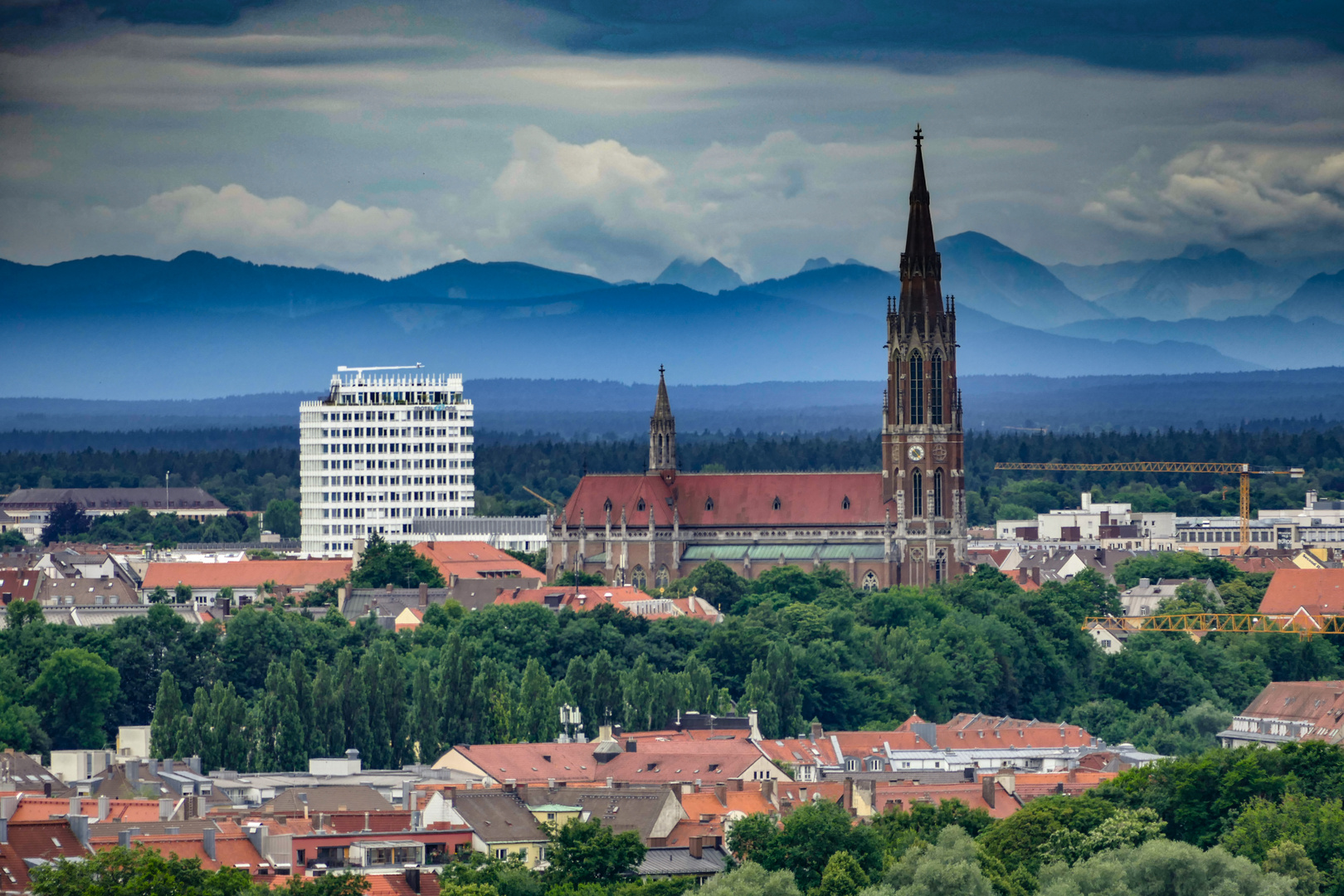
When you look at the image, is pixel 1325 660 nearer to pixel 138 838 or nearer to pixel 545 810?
pixel 545 810

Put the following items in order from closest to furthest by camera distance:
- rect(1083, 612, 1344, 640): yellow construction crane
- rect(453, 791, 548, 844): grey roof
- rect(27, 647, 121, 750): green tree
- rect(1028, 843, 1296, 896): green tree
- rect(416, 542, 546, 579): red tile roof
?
rect(1028, 843, 1296, 896): green tree → rect(453, 791, 548, 844): grey roof → rect(27, 647, 121, 750): green tree → rect(1083, 612, 1344, 640): yellow construction crane → rect(416, 542, 546, 579): red tile roof

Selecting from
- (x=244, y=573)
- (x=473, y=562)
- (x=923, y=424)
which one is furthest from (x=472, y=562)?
(x=923, y=424)

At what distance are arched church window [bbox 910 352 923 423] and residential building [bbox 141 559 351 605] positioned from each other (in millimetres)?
34843

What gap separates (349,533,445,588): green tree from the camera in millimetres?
170250

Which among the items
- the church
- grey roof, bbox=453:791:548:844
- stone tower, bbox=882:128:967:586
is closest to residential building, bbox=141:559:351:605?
the church

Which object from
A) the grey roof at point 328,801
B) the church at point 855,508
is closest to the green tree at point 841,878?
the grey roof at point 328,801

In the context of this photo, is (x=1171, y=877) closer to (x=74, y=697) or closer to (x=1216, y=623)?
(x=74, y=697)

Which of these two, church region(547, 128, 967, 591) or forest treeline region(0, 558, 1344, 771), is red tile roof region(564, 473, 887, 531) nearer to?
church region(547, 128, 967, 591)

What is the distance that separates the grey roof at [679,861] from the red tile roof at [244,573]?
101m

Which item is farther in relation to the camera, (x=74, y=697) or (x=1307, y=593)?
(x=1307, y=593)

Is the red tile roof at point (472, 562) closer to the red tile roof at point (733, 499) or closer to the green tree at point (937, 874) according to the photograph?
the red tile roof at point (733, 499)

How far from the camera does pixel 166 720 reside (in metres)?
110

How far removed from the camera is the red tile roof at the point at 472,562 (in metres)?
182

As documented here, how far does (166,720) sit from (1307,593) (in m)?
76.4
